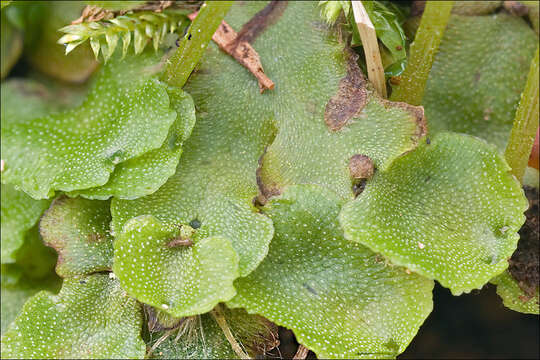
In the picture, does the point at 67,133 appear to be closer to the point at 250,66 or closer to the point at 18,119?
the point at 18,119

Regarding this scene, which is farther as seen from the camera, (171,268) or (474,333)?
(474,333)

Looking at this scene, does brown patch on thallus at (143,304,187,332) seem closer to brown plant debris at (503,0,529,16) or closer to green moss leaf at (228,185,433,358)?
green moss leaf at (228,185,433,358)

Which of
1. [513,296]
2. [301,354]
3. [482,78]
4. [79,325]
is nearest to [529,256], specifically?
[513,296]

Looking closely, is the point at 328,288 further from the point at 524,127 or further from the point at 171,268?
the point at 524,127

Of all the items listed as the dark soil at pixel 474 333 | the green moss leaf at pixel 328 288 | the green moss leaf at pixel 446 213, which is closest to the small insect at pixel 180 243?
the green moss leaf at pixel 328 288

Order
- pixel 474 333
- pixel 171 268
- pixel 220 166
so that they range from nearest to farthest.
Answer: pixel 171 268, pixel 220 166, pixel 474 333

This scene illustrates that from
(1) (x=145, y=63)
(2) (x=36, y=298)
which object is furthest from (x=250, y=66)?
(2) (x=36, y=298)
